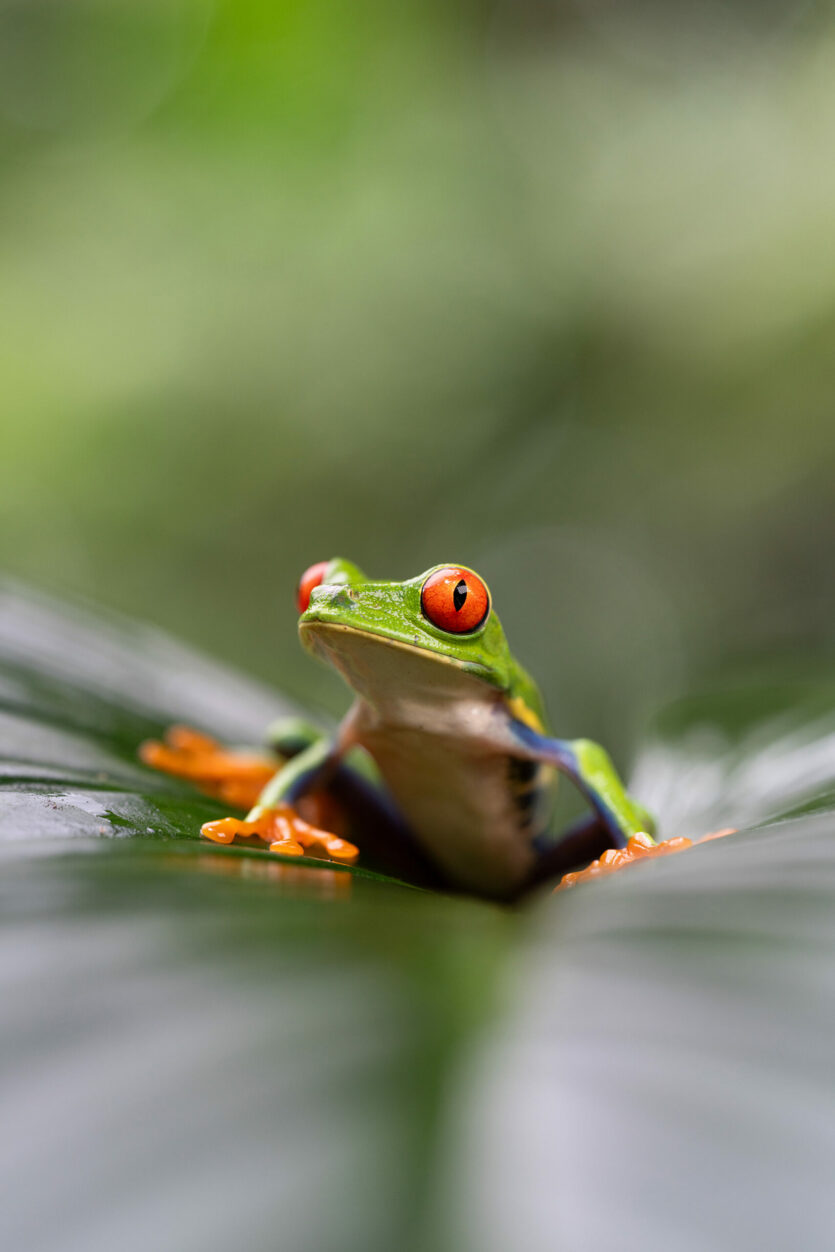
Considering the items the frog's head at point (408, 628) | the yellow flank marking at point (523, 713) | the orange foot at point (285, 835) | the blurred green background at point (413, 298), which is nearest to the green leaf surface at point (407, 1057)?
the orange foot at point (285, 835)

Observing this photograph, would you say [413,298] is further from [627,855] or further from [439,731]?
[627,855]

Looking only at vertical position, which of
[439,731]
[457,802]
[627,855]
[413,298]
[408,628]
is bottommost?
[627,855]

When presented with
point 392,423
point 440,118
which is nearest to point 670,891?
point 392,423

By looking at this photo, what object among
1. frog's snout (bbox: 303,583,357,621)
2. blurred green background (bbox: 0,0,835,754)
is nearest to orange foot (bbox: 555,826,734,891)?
frog's snout (bbox: 303,583,357,621)

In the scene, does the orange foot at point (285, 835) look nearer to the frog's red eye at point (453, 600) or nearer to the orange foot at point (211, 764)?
the orange foot at point (211, 764)

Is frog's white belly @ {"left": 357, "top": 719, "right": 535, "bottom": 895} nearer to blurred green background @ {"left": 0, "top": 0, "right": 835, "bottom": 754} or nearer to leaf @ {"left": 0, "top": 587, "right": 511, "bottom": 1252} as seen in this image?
leaf @ {"left": 0, "top": 587, "right": 511, "bottom": 1252}

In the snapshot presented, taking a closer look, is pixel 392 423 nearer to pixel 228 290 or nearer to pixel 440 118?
pixel 228 290

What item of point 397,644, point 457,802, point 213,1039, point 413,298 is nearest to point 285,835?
point 397,644
